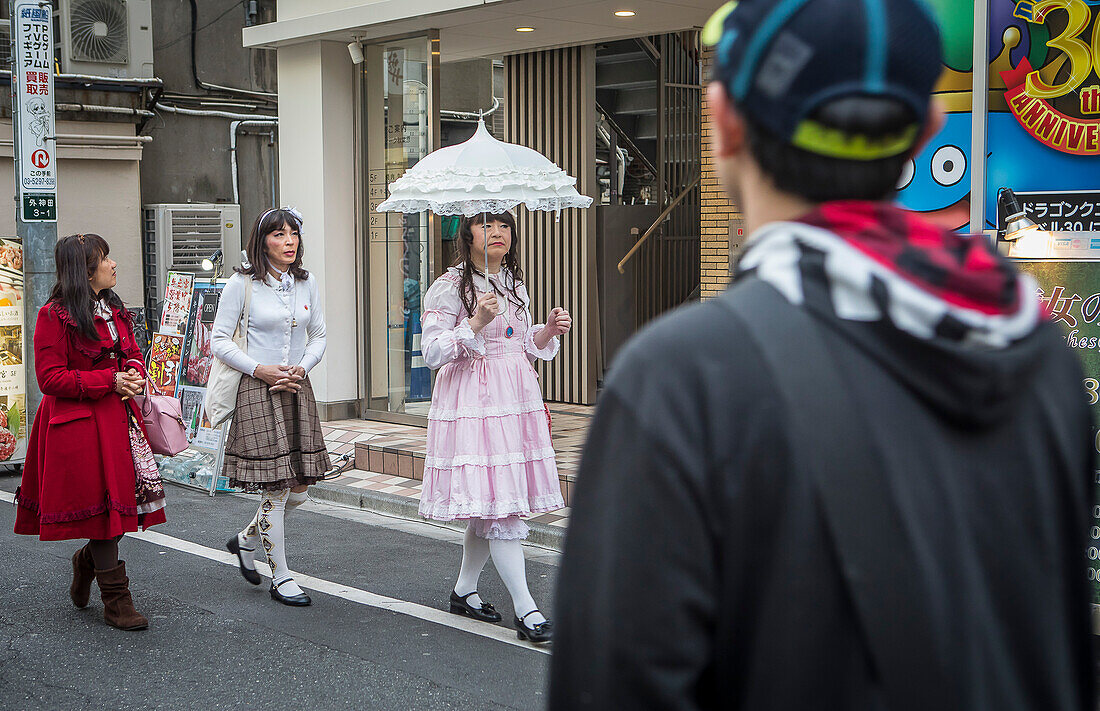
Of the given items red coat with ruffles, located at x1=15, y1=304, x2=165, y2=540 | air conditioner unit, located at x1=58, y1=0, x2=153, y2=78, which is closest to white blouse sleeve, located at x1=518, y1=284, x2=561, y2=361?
red coat with ruffles, located at x1=15, y1=304, x2=165, y2=540

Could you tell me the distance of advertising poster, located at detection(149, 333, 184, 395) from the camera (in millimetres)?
9148

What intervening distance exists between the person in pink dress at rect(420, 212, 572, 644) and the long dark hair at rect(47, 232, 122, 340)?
1.59 metres

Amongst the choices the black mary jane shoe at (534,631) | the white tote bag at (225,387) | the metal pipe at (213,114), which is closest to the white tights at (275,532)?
the white tote bag at (225,387)

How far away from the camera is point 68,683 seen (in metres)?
4.67

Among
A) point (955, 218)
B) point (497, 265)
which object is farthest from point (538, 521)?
point (955, 218)

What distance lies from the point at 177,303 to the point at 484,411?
190 inches

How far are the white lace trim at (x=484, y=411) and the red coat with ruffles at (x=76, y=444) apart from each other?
1.52 meters

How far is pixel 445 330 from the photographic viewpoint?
5.25 meters

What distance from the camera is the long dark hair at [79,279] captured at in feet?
17.5

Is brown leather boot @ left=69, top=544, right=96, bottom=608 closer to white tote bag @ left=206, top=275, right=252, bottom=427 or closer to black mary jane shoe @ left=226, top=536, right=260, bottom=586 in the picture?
black mary jane shoe @ left=226, top=536, right=260, bottom=586

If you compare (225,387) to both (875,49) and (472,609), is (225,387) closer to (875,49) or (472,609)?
(472,609)

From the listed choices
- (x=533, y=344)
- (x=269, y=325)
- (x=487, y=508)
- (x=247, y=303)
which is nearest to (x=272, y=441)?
(x=269, y=325)

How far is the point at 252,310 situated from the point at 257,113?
9991 millimetres

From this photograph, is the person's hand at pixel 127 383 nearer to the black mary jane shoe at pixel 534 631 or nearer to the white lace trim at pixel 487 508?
the white lace trim at pixel 487 508
